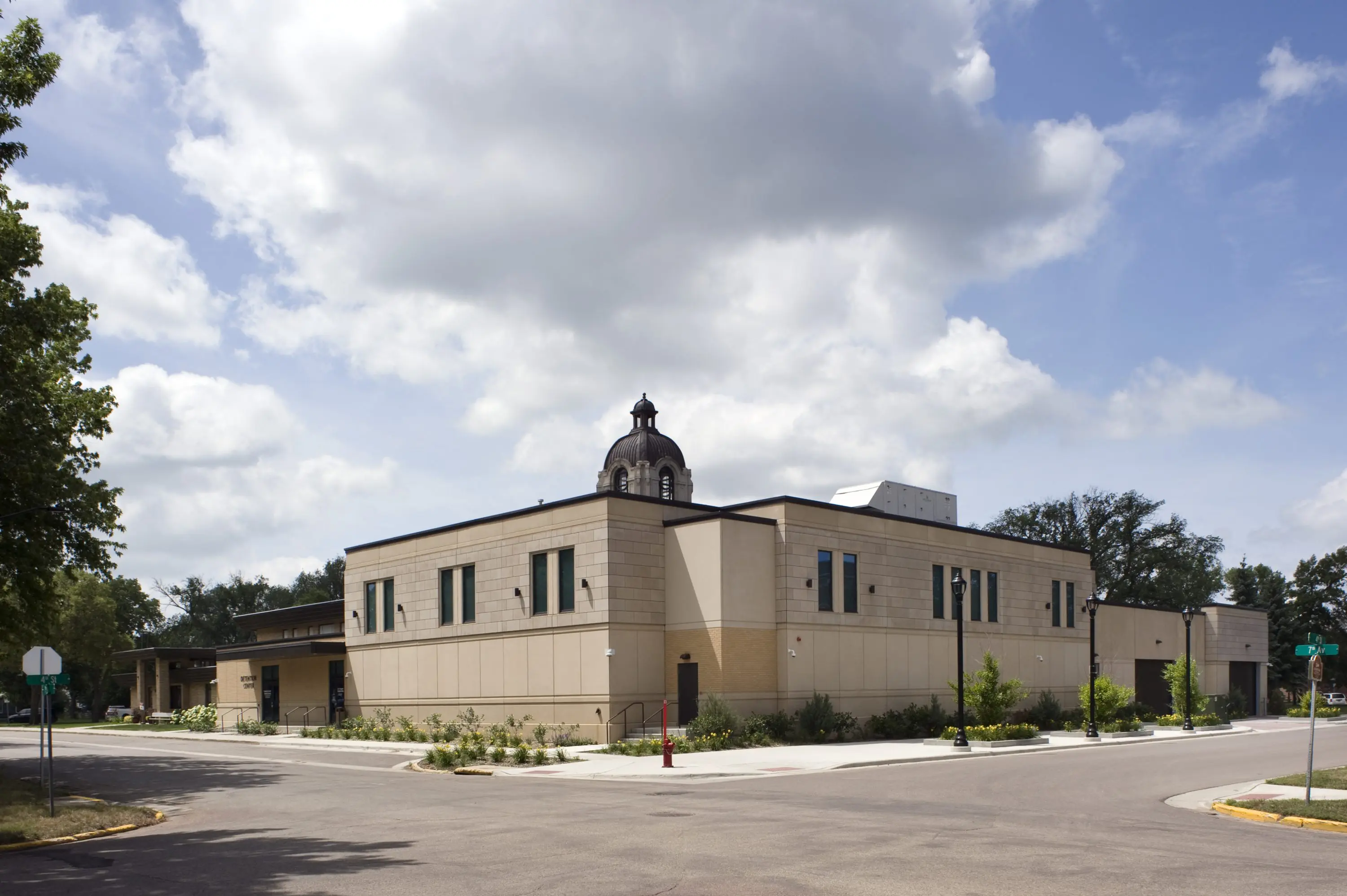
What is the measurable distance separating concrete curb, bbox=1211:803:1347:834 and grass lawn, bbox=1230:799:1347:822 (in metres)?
0.06

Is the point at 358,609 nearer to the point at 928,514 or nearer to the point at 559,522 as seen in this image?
the point at 559,522

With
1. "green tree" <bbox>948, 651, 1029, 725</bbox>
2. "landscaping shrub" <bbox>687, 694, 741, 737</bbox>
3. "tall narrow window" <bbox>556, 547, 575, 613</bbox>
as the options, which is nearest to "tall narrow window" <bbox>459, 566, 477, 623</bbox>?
"tall narrow window" <bbox>556, 547, 575, 613</bbox>

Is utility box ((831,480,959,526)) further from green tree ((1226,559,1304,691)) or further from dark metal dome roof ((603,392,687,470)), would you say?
green tree ((1226,559,1304,691))

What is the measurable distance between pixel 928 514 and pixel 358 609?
2439 cm

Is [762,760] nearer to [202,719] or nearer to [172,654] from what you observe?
[202,719]

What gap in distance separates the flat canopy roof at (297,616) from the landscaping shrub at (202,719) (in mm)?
4840

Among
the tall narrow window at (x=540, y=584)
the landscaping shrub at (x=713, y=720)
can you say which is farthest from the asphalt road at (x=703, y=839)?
the tall narrow window at (x=540, y=584)

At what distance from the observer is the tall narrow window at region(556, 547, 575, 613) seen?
1489 inches

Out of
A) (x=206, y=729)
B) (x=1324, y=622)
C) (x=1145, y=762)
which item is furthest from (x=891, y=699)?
(x=1324, y=622)

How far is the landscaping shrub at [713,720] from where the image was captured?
33.2 metres

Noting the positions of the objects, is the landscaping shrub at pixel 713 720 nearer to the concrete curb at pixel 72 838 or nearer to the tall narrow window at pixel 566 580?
the tall narrow window at pixel 566 580

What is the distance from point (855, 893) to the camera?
10.6m

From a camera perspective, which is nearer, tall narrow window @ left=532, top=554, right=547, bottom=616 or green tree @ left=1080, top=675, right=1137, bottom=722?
tall narrow window @ left=532, top=554, right=547, bottom=616

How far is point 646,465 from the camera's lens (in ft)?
186
